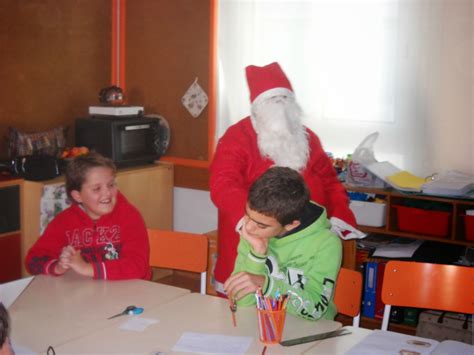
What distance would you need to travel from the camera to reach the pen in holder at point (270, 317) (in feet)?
6.18

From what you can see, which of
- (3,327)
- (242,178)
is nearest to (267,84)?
(242,178)

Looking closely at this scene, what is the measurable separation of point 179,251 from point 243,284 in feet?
2.87

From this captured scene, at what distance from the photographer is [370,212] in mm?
4020

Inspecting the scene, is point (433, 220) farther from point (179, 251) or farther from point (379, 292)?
point (179, 251)

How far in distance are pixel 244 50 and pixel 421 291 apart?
8.25ft

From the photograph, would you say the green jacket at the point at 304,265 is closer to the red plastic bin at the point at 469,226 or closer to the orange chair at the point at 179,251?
the orange chair at the point at 179,251

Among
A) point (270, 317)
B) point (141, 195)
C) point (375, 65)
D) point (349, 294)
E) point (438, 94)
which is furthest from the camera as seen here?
point (141, 195)

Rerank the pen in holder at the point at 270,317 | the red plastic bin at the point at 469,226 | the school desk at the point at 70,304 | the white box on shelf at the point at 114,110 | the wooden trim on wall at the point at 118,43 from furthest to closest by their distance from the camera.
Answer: the wooden trim on wall at the point at 118,43 < the white box on shelf at the point at 114,110 < the red plastic bin at the point at 469,226 < the school desk at the point at 70,304 < the pen in holder at the point at 270,317

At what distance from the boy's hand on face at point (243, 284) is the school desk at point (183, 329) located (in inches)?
4.0

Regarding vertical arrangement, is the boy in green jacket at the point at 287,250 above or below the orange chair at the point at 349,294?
above

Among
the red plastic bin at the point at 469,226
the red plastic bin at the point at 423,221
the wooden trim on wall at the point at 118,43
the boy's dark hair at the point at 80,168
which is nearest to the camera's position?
the boy's dark hair at the point at 80,168

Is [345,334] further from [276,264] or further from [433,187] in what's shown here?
[433,187]

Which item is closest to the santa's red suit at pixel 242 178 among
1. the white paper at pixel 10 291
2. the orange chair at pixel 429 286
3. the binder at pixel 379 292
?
the orange chair at pixel 429 286

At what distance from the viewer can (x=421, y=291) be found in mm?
2523
